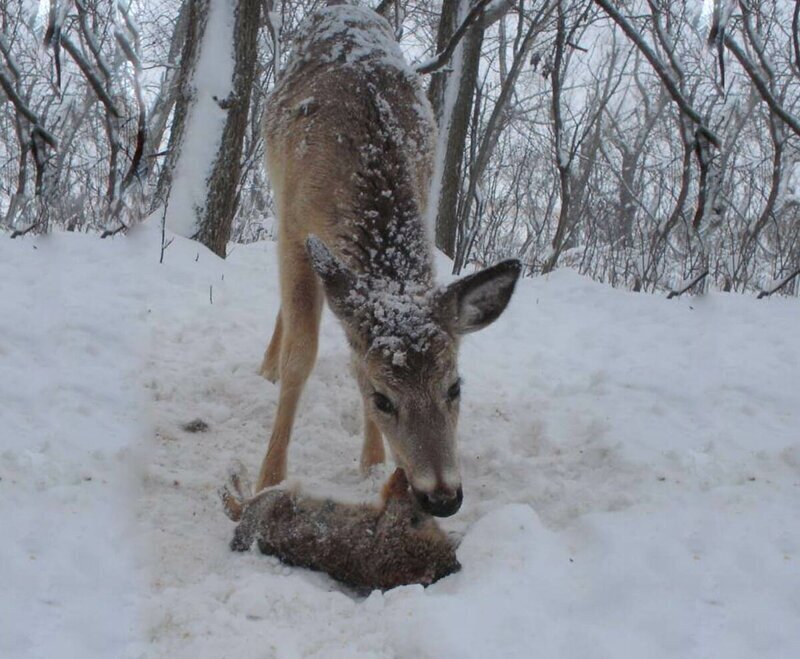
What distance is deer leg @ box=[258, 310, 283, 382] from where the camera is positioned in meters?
5.68

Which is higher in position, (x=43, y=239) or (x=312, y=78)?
(x=312, y=78)

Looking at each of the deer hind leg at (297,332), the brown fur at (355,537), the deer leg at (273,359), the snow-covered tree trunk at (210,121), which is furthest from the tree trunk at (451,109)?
the brown fur at (355,537)

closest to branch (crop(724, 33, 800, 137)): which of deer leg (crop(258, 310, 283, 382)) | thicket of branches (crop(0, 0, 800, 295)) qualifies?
thicket of branches (crop(0, 0, 800, 295))

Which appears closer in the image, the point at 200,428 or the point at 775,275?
the point at 200,428

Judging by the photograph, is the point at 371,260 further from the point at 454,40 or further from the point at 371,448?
the point at 454,40

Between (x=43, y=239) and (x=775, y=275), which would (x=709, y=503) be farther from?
(x=775, y=275)

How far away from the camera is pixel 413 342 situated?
3609 millimetres

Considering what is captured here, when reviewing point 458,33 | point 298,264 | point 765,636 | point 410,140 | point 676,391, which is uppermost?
point 458,33

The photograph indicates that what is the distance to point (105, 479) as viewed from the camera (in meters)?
3.65

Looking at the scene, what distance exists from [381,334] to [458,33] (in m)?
2.82

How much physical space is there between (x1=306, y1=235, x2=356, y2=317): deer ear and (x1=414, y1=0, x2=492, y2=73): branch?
7.01 ft

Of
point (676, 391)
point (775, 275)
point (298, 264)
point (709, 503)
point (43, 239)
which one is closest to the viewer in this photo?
point (709, 503)

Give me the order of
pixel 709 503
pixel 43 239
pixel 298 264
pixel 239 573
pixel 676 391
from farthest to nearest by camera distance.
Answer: pixel 43 239
pixel 676 391
pixel 298 264
pixel 709 503
pixel 239 573

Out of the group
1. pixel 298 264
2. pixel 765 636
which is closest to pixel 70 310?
pixel 298 264
